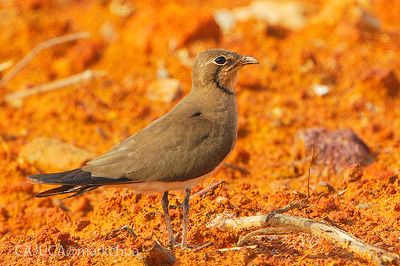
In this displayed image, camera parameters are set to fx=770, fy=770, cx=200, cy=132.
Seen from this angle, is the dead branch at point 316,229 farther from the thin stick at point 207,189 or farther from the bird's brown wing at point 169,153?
the thin stick at point 207,189

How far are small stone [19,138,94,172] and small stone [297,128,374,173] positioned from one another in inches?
98.2

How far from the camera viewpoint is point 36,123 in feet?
33.7

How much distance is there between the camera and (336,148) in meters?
8.52

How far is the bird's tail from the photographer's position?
5719mm

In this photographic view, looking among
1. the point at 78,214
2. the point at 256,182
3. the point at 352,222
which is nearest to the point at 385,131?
the point at 256,182

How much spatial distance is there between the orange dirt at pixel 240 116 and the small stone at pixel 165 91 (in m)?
0.12

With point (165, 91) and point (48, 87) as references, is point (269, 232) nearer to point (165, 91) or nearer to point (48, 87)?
point (165, 91)

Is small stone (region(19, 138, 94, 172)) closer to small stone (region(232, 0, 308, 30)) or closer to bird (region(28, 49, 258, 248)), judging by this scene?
bird (region(28, 49, 258, 248))

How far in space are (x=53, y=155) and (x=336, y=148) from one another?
3166 millimetres

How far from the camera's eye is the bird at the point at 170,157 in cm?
584

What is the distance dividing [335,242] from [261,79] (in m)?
5.92

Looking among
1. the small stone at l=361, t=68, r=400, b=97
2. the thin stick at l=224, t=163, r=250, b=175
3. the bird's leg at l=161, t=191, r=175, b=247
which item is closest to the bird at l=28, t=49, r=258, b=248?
the bird's leg at l=161, t=191, r=175, b=247

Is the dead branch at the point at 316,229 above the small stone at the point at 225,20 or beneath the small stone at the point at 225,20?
beneath

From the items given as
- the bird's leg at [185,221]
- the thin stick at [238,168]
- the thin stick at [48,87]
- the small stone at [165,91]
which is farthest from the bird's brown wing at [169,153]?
the thin stick at [48,87]
